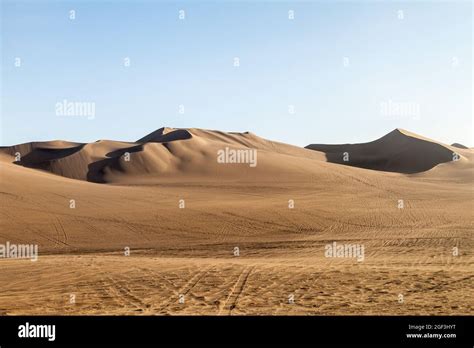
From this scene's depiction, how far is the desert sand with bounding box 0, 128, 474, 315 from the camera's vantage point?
36.6 ft

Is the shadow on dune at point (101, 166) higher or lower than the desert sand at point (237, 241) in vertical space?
higher

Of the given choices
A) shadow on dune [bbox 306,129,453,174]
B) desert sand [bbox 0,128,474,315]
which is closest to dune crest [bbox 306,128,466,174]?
shadow on dune [bbox 306,129,453,174]

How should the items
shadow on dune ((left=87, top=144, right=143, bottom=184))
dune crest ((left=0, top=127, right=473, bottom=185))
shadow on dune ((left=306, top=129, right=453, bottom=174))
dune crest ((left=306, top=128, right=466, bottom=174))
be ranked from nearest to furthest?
dune crest ((left=0, top=127, right=473, bottom=185)), shadow on dune ((left=87, top=144, right=143, bottom=184)), dune crest ((left=306, top=128, right=466, bottom=174)), shadow on dune ((left=306, top=129, right=453, bottom=174))

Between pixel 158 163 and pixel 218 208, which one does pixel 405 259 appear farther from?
pixel 158 163

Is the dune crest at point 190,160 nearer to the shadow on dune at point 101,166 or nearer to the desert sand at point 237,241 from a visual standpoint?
the shadow on dune at point 101,166

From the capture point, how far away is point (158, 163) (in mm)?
63875

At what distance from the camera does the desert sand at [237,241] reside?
11141 millimetres

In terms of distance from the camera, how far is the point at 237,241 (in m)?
24.0

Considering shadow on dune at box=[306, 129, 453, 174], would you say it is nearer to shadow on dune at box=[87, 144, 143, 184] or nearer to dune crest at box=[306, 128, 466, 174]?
dune crest at box=[306, 128, 466, 174]

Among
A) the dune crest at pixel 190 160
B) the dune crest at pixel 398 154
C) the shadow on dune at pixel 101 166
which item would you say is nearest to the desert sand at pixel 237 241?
the shadow on dune at pixel 101 166

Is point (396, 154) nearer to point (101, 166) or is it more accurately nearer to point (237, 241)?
point (101, 166)

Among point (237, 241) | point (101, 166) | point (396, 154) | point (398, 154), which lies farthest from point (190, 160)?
point (396, 154)
